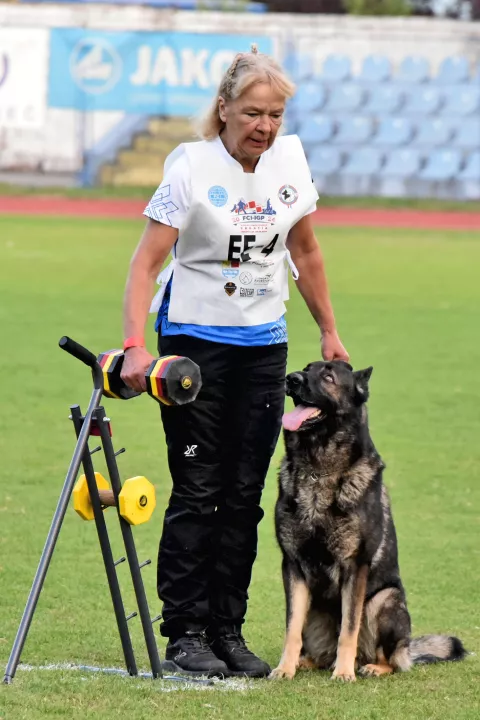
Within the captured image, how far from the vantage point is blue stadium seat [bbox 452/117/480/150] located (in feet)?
116

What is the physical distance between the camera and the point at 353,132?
116 ft

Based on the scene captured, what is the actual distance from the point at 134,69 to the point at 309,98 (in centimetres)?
465

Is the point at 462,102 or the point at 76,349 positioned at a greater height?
the point at 462,102

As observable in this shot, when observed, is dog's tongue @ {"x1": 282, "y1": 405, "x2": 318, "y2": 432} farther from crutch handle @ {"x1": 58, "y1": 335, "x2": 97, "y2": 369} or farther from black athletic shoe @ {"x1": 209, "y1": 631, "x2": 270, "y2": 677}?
crutch handle @ {"x1": 58, "y1": 335, "x2": 97, "y2": 369}

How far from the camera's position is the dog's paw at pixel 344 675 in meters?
5.11

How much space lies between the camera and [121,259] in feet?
70.5

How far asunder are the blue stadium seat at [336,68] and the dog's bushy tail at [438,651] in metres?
32.0

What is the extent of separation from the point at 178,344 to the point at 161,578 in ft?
2.94

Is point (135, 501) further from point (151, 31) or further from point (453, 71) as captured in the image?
point (453, 71)

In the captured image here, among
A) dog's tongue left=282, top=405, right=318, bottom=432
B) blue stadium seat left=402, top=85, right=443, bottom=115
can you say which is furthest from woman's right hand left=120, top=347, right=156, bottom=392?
blue stadium seat left=402, top=85, right=443, bottom=115

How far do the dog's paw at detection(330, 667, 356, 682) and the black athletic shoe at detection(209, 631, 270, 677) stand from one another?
260 mm

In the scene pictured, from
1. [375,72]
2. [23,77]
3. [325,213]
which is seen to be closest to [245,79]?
[325,213]

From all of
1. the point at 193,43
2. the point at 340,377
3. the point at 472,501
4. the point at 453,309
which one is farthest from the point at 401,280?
the point at 193,43

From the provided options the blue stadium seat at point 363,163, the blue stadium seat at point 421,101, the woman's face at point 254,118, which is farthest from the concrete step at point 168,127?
the woman's face at point 254,118
